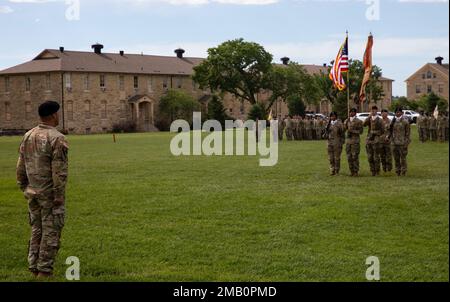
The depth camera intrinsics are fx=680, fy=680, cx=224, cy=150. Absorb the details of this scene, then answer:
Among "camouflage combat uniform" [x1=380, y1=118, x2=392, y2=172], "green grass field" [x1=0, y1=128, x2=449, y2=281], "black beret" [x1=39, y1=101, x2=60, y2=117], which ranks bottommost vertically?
"green grass field" [x1=0, y1=128, x2=449, y2=281]

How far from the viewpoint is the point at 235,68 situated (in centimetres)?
8500

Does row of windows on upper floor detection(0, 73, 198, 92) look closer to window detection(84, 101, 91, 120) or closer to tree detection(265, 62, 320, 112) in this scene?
window detection(84, 101, 91, 120)

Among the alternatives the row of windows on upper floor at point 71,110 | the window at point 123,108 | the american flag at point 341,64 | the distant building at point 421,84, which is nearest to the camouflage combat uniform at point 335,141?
the american flag at point 341,64

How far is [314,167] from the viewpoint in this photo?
943 inches

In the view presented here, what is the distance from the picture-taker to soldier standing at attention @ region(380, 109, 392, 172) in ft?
66.7

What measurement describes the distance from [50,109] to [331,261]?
14.1 feet

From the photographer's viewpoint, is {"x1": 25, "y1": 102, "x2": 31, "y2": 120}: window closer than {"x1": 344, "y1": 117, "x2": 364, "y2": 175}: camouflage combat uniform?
No

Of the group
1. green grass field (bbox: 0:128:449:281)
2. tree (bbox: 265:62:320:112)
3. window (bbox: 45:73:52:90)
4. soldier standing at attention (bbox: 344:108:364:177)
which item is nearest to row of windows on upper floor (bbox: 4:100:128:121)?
window (bbox: 45:73:52:90)

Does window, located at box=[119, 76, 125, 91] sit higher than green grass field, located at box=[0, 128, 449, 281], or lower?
higher

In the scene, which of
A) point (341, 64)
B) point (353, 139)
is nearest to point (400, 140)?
point (353, 139)

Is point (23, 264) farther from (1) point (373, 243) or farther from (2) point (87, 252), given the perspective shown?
(1) point (373, 243)

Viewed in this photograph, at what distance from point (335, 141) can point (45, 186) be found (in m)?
13.5

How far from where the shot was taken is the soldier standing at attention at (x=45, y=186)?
28.3ft

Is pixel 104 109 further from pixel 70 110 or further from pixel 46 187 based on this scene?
pixel 46 187
